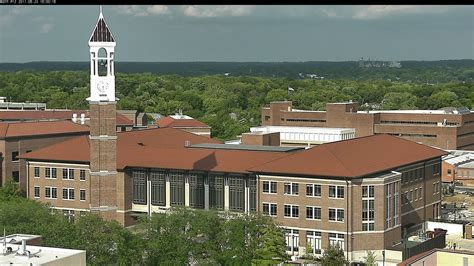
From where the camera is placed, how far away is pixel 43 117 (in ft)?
211

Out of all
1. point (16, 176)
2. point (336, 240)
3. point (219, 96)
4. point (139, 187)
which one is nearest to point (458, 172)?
point (336, 240)

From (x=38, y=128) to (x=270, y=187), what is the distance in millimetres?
21515

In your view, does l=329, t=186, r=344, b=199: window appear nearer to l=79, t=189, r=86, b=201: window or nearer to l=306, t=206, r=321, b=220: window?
l=306, t=206, r=321, b=220: window

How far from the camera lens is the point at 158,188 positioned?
133ft

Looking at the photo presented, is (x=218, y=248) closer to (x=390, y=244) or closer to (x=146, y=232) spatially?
(x=146, y=232)

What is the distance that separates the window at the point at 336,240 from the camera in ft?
114

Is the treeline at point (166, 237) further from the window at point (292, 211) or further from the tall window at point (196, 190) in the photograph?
the tall window at point (196, 190)

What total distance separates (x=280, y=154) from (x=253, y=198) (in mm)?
2751

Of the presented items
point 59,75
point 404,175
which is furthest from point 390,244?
point 59,75

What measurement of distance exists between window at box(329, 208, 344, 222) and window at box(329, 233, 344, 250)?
67 cm

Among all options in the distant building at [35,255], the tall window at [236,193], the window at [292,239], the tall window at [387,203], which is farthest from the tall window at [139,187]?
the distant building at [35,255]

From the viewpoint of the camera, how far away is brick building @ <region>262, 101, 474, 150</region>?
6525 centimetres

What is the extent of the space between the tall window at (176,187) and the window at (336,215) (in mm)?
8338

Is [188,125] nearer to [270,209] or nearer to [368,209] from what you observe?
[270,209]
